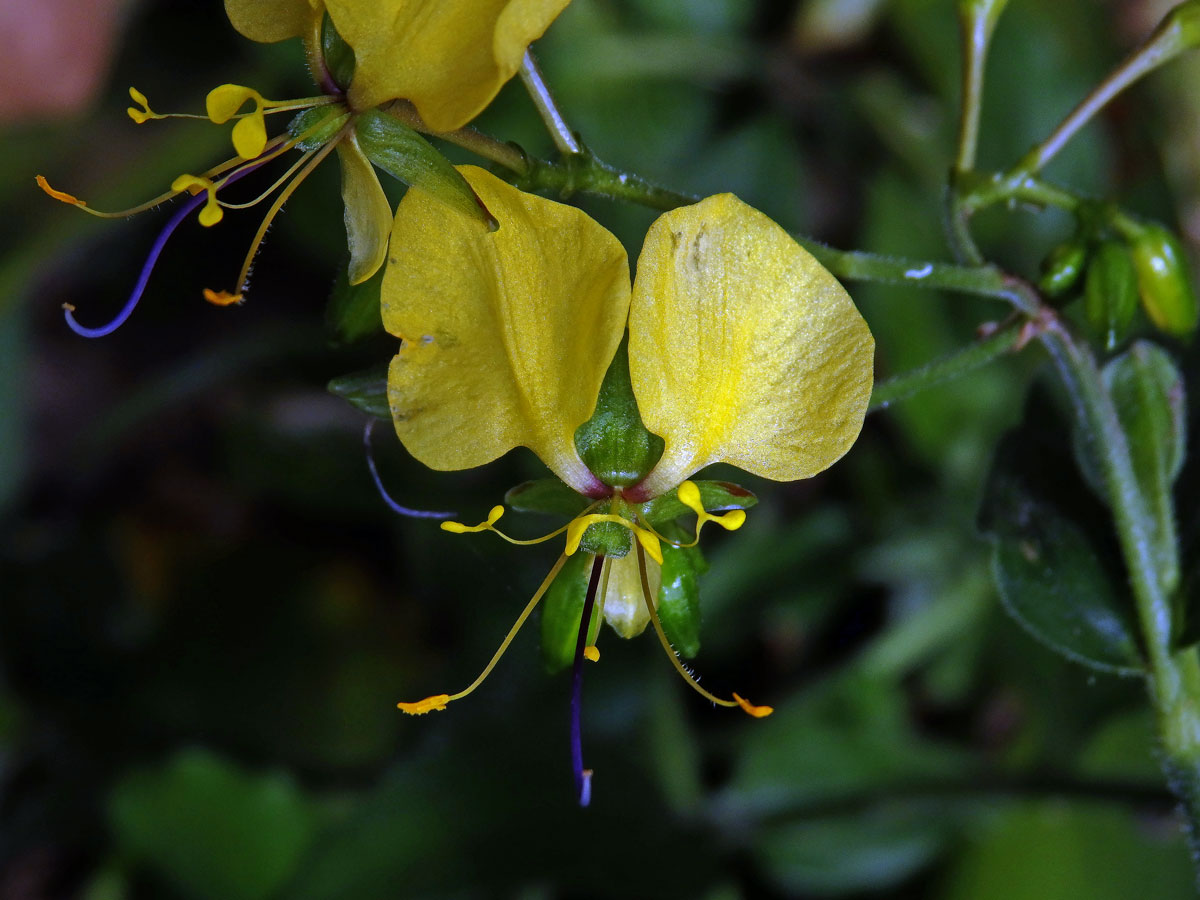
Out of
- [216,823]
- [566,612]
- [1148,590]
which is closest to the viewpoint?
[566,612]

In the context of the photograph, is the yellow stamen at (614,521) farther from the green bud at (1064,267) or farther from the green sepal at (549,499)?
the green bud at (1064,267)

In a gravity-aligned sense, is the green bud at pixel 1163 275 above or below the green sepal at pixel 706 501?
above

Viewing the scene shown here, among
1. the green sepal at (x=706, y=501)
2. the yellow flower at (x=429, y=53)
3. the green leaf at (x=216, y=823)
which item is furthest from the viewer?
the green leaf at (x=216, y=823)

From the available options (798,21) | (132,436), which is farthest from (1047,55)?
(132,436)

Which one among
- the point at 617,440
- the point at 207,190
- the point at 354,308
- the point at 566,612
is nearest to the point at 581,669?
the point at 566,612

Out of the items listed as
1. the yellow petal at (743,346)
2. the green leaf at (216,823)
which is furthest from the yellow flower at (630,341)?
the green leaf at (216,823)

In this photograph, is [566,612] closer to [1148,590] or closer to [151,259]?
[151,259]

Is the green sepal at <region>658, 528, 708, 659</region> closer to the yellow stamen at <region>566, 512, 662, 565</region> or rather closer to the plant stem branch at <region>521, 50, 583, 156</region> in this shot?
the yellow stamen at <region>566, 512, 662, 565</region>

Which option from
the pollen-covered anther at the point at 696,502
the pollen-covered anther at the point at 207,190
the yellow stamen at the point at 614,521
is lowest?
the yellow stamen at the point at 614,521
